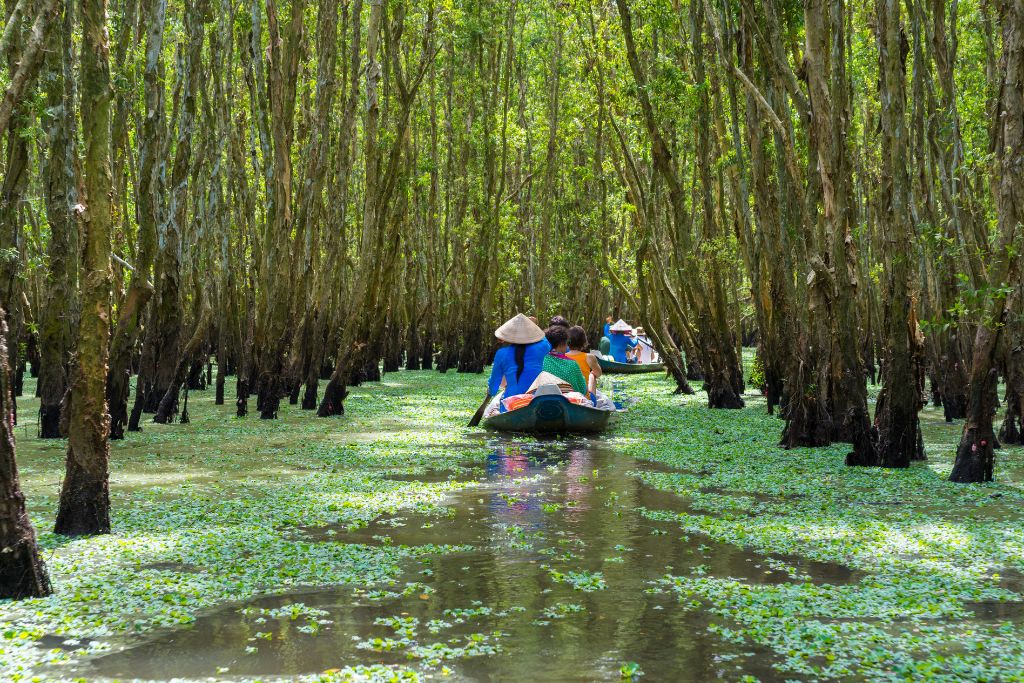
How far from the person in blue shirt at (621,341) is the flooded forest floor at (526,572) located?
20.8 m

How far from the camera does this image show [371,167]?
16.2m

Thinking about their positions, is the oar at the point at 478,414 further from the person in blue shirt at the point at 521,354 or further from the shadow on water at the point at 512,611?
the shadow on water at the point at 512,611

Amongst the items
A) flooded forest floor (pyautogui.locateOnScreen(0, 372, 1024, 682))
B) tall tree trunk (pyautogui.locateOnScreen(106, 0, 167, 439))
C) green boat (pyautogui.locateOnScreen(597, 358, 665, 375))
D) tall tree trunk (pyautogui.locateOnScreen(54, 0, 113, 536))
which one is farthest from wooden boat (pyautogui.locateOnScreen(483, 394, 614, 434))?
green boat (pyautogui.locateOnScreen(597, 358, 665, 375))

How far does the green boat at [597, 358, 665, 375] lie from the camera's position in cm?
2956

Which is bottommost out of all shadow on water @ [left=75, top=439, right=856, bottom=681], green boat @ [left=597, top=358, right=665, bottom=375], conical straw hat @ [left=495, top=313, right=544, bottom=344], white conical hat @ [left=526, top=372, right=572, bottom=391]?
shadow on water @ [left=75, top=439, right=856, bottom=681]

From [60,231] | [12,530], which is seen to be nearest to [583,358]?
[60,231]

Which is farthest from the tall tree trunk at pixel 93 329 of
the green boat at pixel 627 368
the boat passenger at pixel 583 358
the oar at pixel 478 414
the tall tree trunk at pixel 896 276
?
the green boat at pixel 627 368

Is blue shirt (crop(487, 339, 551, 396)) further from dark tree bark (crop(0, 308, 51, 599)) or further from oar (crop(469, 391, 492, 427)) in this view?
dark tree bark (crop(0, 308, 51, 599))

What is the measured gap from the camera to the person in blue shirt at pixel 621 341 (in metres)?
32.2

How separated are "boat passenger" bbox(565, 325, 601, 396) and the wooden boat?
71 centimetres

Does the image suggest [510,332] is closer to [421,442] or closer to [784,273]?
[421,442]

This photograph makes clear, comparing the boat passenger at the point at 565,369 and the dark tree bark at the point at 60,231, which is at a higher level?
the dark tree bark at the point at 60,231

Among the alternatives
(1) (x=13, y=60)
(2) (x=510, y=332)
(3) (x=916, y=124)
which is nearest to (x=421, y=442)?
(2) (x=510, y=332)

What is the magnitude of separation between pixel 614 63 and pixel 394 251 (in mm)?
5653
